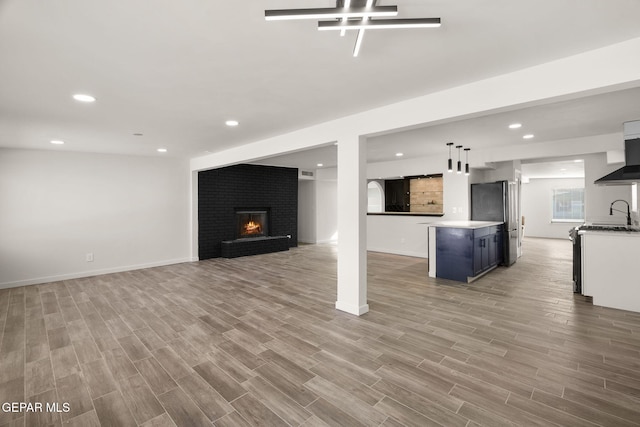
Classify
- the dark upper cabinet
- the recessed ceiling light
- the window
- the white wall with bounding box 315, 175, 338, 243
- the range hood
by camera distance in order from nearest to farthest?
the recessed ceiling light
the range hood
the dark upper cabinet
the white wall with bounding box 315, 175, 338, 243
the window

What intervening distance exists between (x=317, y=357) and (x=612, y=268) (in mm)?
3997

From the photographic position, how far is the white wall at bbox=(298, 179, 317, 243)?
1054 cm

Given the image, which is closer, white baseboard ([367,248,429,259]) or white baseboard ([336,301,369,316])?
white baseboard ([336,301,369,316])

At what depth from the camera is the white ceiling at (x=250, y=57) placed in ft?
5.53

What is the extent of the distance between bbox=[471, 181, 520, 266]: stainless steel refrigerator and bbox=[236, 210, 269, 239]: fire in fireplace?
554 cm

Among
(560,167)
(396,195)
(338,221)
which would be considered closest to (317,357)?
(338,221)

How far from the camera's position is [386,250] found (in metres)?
8.16

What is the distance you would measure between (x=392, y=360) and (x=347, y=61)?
2.49 metres

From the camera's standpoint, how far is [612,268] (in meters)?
3.79

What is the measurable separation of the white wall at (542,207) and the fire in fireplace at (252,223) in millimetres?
10346

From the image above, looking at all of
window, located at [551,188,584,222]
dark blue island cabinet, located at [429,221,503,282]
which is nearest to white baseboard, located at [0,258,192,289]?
dark blue island cabinet, located at [429,221,503,282]

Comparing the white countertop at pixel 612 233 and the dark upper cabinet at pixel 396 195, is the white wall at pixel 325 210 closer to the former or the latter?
the dark upper cabinet at pixel 396 195

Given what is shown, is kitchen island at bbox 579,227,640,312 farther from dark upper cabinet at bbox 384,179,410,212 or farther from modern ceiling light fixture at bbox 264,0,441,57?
dark upper cabinet at bbox 384,179,410,212

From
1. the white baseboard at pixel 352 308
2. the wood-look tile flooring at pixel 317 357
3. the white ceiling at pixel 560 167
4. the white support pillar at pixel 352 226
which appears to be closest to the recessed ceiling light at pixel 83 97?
the wood-look tile flooring at pixel 317 357
